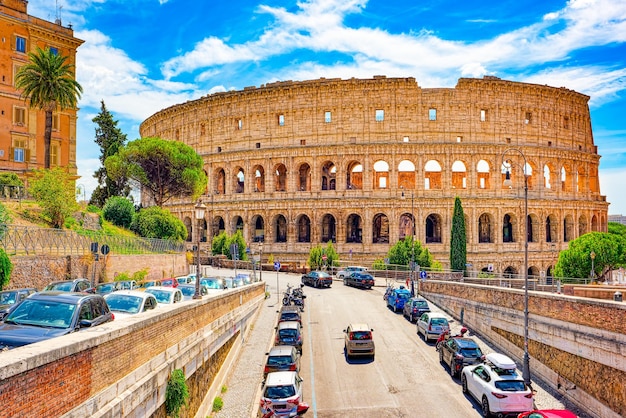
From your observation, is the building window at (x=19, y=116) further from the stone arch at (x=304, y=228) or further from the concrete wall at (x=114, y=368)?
the concrete wall at (x=114, y=368)

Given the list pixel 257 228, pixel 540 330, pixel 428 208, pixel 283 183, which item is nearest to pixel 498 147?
pixel 428 208

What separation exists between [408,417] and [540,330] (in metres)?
7.80

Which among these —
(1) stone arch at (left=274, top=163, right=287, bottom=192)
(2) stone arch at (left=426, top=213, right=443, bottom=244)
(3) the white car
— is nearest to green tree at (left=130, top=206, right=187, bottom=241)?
(1) stone arch at (left=274, top=163, right=287, bottom=192)

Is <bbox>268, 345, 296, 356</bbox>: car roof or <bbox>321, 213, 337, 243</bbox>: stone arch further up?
<bbox>321, 213, 337, 243</bbox>: stone arch

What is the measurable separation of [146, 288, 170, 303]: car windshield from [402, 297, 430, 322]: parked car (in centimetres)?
1561

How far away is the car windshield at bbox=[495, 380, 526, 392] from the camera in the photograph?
1571 cm

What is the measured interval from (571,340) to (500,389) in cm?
449

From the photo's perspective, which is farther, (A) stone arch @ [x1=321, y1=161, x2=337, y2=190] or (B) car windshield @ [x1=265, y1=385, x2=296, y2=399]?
(A) stone arch @ [x1=321, y1=161, x2=337, y2=190]

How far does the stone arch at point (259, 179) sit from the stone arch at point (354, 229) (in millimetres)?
12349

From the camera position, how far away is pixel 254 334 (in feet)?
90.1

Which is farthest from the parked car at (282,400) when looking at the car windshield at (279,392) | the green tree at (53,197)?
the green tree at (53,197)

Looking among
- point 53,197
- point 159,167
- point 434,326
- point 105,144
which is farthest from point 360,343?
point 105,144

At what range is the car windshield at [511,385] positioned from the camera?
1571 centimetres

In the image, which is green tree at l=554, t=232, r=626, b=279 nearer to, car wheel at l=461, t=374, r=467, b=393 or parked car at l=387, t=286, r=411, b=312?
parked car at l=387, t=286, r=411, b=312
